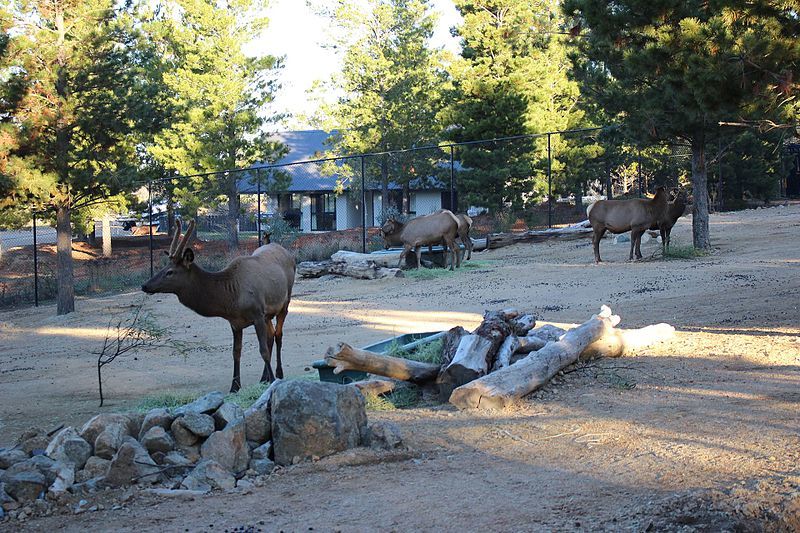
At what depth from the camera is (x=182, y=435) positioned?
723cm

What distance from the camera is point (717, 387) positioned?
9.07 meters

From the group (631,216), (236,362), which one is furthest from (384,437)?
(631,216)

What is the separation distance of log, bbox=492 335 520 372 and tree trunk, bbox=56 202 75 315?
16.2 meters

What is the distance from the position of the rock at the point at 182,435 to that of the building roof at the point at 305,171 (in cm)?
3353

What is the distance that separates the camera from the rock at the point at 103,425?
7.26 meters

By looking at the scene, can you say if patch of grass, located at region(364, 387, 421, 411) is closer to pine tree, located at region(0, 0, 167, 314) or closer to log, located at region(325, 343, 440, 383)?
log, located at region(325, 343, 440, 383)

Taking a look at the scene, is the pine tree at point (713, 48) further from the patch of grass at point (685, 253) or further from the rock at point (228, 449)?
the patch of grass at point (685, 253)

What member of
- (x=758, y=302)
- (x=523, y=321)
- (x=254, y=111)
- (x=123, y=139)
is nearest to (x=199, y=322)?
(x=123, y=139)

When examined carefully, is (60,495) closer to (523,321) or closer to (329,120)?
(523,321)

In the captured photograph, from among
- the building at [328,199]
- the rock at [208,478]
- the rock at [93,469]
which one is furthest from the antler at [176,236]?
the building at [328,199]

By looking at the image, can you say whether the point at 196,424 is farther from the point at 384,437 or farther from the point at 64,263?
the point at 64,263

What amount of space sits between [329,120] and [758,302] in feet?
120

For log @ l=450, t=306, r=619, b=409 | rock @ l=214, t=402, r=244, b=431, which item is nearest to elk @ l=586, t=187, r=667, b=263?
log @ l=450, t=306, r=619, b=409

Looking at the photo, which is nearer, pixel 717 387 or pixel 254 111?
pixel 717 387
